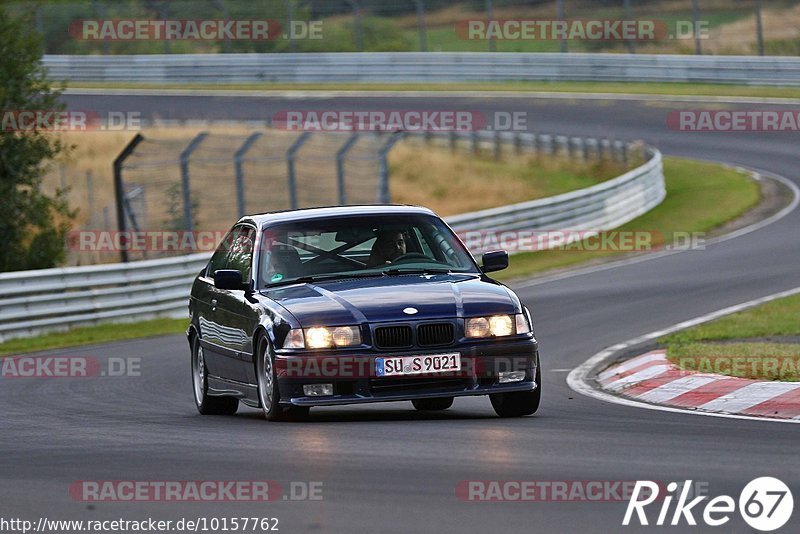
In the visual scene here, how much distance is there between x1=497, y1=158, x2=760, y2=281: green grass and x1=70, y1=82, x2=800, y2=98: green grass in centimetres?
718

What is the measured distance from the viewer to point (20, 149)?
23344 millimetres

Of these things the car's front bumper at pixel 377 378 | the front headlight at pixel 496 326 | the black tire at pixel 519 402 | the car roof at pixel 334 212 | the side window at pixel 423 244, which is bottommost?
the black tire at pixel 519 402

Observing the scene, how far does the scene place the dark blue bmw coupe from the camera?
9438 mm

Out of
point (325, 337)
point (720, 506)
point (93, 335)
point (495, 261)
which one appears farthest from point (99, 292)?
point (720, 506)

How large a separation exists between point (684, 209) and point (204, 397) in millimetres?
18840

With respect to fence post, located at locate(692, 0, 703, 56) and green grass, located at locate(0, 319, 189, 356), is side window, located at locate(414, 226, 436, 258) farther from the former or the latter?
fence post, located at locate(692, 0, 703, 56)

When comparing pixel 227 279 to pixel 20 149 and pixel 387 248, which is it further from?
pixel 20 149

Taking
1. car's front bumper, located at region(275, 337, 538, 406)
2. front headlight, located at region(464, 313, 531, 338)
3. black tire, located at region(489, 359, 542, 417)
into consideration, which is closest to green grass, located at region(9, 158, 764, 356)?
black tire, located at region(489, 359, 542, 417)

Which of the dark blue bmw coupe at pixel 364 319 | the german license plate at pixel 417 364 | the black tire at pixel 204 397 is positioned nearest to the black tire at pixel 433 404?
the dark blue bmw coupe at pixel 364 319

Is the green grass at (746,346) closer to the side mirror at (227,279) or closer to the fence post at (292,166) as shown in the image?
the side mirror at (227,279)

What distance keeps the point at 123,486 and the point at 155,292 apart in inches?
553

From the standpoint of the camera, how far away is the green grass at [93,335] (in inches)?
749

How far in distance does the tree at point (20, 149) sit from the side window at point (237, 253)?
12108 millimetres

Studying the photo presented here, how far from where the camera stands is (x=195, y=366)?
11891 millimetres
